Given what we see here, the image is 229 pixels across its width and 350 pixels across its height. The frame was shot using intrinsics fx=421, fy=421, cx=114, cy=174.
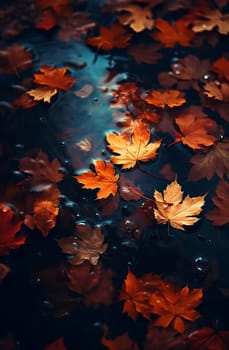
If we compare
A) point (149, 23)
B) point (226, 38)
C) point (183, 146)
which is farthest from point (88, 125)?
point (226, 38)

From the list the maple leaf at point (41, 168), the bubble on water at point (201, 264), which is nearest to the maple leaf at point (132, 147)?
the maple leaf at point (41, 168)

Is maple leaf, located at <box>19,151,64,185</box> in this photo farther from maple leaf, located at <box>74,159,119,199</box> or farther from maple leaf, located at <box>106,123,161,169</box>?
maple leaf, located at <box>106,123,161,169</box>

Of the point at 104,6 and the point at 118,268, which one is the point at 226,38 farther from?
the point at 118,268

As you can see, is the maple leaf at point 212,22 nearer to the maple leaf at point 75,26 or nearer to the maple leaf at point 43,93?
the maple leaf at point 75,26

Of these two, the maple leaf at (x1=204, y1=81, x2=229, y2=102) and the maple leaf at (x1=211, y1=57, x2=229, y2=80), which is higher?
the maple leaf at (x1=211, y1=57, x2=229, y2=80)

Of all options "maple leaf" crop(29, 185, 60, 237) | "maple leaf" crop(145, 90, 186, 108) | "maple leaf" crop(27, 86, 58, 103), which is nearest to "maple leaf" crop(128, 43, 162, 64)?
"maple leaf" crop(145, 90, 186, 108)

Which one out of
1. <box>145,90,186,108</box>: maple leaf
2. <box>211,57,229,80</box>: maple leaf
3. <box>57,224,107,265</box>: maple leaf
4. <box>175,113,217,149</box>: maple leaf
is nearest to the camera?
<box>57,224,107,265</box>: maple leaf
